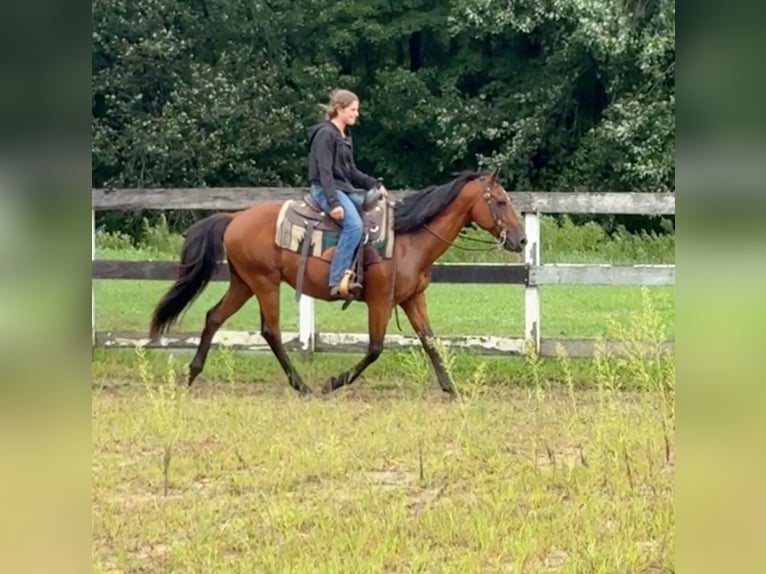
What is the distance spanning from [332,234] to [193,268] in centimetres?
94

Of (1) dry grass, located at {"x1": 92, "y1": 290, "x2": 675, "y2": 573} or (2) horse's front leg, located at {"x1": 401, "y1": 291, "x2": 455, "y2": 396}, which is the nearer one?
(1) dry grass, located at {"x1": 92, "y1": 290, "x2": 675, "y2": 573}

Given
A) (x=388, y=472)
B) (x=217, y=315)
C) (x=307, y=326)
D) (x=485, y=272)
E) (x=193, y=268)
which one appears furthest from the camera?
(x=307, y=326)

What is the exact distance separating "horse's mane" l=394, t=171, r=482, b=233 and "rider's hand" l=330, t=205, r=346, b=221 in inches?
19.9

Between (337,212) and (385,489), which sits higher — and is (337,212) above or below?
above

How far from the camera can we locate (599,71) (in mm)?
19844

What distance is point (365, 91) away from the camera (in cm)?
2316

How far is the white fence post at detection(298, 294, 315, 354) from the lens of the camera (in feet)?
25.9

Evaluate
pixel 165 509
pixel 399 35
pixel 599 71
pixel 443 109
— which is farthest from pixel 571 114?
pixel 165 509

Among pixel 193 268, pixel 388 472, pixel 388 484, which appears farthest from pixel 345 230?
pixel 388 484

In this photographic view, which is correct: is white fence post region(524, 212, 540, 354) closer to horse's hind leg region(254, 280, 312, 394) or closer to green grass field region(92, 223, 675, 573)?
green grass field region(92, 223, 675, 573)

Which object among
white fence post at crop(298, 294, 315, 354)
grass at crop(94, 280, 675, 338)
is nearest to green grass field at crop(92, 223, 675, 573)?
white fence post at crop(298, 294, 315, 354)

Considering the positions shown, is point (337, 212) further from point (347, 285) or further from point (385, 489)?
point (385, 489)
